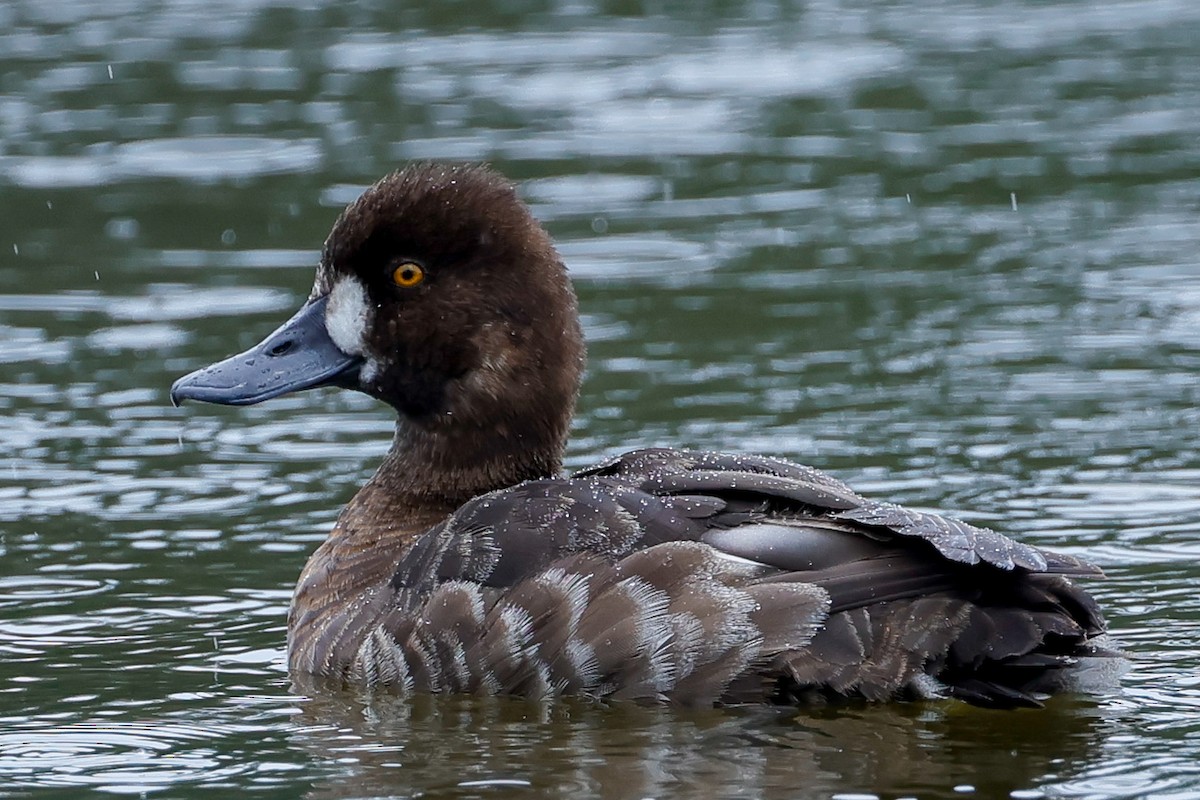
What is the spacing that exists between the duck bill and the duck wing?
99 centimetres

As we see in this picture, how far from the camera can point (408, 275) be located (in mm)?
7055

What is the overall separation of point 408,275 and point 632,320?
404cm

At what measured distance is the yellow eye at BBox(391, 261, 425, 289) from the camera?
7043 millimetres

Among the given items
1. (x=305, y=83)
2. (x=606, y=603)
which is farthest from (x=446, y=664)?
(x=305, y=83)

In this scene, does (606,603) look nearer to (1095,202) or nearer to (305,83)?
(1095,202)

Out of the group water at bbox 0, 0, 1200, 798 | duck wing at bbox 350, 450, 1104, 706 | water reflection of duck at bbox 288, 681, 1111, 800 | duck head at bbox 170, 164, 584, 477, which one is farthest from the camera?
duck head at bbox 170, 164, 584, 477

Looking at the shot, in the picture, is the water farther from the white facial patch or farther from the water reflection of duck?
the white facial patch

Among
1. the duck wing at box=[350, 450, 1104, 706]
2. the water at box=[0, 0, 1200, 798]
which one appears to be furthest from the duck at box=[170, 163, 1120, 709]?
the water at box=[0, 0, 1200, 798]

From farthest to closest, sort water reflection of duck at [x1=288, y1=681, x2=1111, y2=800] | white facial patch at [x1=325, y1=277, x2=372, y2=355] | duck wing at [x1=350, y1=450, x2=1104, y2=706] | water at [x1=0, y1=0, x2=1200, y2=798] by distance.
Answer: white facial patch at [x1=325, y1=277, x2=372, y2=355] < water at [x1=0, y1=0, x2=1200, y2=798] < duck wing at [x1=350, y1=450, x2=1104, y2=706] < water reflection of duck at [x1=288, y1=681, x2=1111, y2=800]

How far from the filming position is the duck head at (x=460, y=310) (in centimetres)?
698

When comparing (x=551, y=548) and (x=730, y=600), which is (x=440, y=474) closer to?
(x=551, y=548)

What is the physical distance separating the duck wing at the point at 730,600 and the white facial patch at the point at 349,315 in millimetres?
941

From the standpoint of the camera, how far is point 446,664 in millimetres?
6320

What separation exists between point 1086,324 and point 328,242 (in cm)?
456
